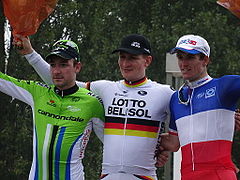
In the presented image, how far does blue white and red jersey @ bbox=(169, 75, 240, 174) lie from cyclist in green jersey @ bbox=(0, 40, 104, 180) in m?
0.93

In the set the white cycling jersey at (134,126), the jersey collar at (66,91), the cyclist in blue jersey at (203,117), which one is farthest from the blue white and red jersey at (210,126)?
the jersey collar at (66,91)

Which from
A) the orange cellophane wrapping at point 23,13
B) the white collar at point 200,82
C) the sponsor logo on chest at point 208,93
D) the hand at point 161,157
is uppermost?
the orange cellophane wrapping at point 23,13

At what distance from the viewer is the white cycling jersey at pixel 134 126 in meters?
5.89

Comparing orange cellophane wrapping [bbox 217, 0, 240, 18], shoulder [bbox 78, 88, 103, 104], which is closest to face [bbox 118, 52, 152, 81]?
shoulder [bbox 78, 88, 103, 104]

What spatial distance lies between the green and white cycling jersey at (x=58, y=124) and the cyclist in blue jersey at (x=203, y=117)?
84 centimetres

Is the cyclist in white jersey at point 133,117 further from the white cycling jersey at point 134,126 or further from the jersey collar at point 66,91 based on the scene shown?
the jersey collar at point 66,91

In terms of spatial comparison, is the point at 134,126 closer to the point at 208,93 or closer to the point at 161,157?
the point at 161,157

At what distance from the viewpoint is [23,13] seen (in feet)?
20.4

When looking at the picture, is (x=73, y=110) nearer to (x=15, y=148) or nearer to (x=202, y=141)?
(x=202, y=141)

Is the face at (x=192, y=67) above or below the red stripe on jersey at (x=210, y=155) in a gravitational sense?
above

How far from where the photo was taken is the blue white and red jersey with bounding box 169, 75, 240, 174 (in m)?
5.43

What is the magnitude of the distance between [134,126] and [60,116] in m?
0.67

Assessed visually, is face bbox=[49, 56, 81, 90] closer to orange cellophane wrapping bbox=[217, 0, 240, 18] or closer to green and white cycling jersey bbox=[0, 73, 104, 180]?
green and white cycling jersey bbox=[0, 73, 104, 180]

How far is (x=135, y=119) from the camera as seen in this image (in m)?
5.92
